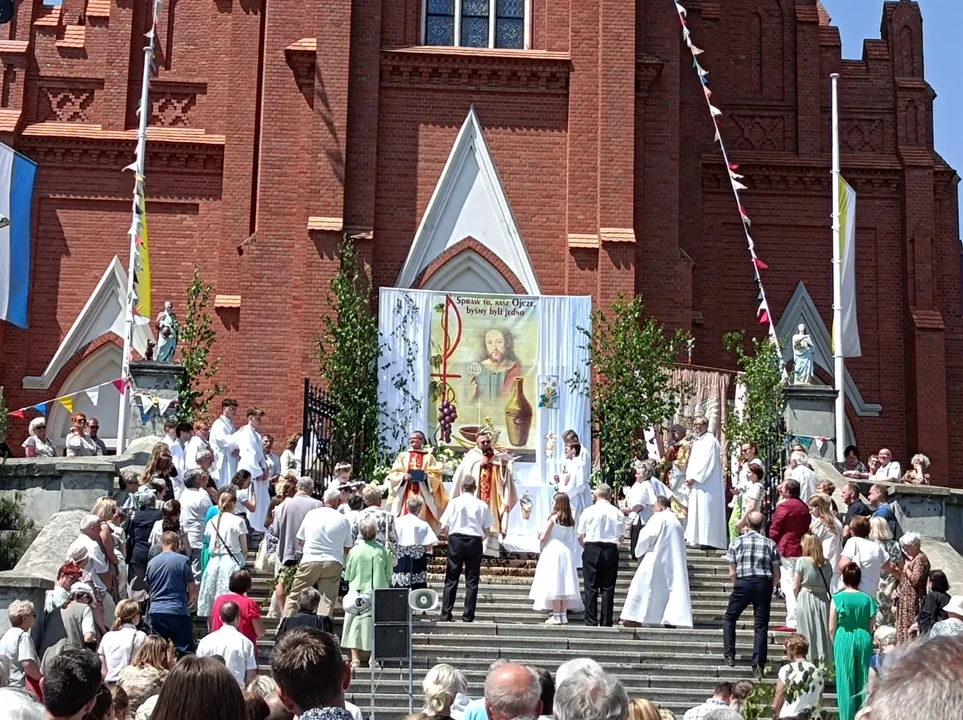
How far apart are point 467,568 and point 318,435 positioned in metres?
6.42

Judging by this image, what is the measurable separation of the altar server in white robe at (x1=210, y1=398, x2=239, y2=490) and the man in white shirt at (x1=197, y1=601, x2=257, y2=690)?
813 cm

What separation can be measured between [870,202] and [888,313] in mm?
2162

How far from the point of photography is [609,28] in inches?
960

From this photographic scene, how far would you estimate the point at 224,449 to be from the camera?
701 inches

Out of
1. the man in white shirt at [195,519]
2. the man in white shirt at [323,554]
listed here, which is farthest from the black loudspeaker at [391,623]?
the man in white shirt at [195,519]

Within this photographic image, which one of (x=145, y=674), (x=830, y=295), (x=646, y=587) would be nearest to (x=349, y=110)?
(x=830, y=295)

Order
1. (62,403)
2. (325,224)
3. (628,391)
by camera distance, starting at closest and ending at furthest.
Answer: (628,391), (325,224), (62,403)

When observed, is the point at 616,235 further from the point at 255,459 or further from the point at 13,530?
the point at 13,530

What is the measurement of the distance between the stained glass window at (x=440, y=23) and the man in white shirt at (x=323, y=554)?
1346 centimetres

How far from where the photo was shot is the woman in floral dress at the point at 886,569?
13.5 meters

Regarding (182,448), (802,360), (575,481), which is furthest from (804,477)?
(182,448)

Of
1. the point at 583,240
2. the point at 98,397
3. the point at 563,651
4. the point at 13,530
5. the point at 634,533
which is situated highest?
the point at 583,240

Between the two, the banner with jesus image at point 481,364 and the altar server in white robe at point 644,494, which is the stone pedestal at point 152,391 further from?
the altar server in white robe at point 644,494

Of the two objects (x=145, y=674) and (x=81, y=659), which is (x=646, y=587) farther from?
(x=81, y=659)
